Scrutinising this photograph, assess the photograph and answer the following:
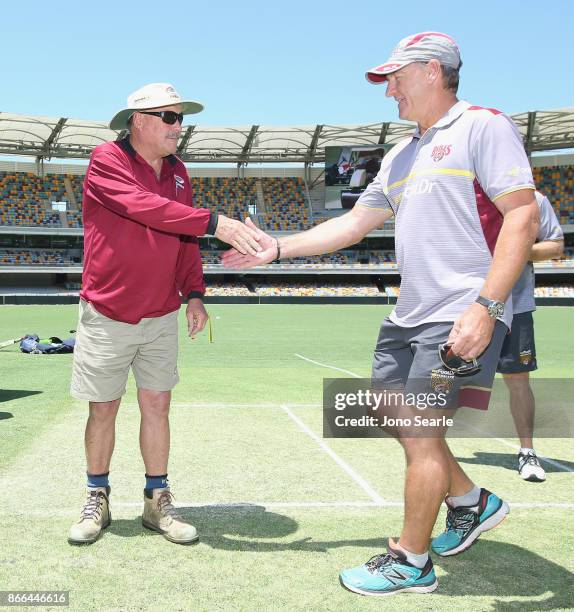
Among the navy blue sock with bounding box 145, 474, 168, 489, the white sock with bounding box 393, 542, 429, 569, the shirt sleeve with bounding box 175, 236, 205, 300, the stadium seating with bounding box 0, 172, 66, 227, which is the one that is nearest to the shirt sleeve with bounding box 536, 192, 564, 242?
the shirt sleeve with bounding box 175, 236, 205, 300

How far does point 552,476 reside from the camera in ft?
17.3

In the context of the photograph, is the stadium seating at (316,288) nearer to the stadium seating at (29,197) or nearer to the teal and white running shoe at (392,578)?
the stadium seating at (29,197)

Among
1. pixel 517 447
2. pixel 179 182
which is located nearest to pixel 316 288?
pixel 517 447

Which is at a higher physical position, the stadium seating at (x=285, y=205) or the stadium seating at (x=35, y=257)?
the stadium seating at (x=285, y=205)

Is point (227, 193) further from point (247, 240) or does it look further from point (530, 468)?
point (247, 240)

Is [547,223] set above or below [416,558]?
above

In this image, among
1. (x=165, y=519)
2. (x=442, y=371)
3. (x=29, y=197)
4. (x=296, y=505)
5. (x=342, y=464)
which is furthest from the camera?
Result: (x=29, y=197)

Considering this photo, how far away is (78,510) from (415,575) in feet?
7.15

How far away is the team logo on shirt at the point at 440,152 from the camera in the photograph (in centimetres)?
302

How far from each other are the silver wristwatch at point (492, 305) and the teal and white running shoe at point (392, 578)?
120 centimetres

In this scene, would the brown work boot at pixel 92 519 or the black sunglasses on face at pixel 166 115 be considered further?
the black sunglasses on face at pixel 166 115

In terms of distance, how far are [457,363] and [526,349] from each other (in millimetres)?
2912

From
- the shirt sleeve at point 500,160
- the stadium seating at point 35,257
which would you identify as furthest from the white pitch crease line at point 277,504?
the stadium seating at point 35,257

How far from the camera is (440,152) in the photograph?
9.98 feet
